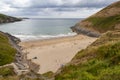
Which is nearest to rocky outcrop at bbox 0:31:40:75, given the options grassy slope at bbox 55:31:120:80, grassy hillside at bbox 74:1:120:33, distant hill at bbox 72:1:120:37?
grassy slope at bbox 55:31:120:80

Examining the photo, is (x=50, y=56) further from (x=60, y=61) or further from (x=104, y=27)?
(x=104, y=27)

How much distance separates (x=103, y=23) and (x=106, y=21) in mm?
2676

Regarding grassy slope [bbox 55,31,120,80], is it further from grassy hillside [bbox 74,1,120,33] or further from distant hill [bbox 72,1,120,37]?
grassy hillside [bbox 74,1,120,33]

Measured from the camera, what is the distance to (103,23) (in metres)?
Result: 129

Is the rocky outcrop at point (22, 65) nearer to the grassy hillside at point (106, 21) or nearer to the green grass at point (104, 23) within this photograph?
the grassy hillside at point (106, 21)

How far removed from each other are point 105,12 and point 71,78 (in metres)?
138

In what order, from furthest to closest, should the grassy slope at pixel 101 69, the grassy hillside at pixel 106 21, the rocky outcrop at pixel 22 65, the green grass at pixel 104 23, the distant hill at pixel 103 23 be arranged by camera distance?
the grassy hillside at pixel 106 21
the green grass at pixel 104 23
the distant hill at pixel 103 23
the rocky outcrop at pixel 22 65
the grassy slope at pixel 101 69

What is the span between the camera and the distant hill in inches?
4610

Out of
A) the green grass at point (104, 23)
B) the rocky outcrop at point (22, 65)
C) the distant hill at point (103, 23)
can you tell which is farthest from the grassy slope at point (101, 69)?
the green grass at point (104, 23)

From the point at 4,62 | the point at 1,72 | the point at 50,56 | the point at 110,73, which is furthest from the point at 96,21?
the point at 110,73

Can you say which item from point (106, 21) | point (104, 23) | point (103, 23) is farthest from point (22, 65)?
point (106, 21)

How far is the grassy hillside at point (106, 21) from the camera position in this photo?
118m

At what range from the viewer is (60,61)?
5178 cm

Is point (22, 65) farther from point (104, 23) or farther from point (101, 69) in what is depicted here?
point (104, 23)
